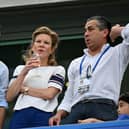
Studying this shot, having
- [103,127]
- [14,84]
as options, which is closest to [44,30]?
[14,84]

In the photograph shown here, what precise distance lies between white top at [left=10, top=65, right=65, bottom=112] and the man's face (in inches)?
15.7

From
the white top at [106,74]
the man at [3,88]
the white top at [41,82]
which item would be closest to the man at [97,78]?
the white top at [106,74]

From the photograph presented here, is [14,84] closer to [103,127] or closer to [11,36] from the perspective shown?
[103,127]

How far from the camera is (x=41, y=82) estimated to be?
5062mm

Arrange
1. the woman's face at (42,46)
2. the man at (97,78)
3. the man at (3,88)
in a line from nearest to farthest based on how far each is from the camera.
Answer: the man at (97,78) < the man at (3,88) < the woman's face at (42,46)

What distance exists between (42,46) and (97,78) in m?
0.66

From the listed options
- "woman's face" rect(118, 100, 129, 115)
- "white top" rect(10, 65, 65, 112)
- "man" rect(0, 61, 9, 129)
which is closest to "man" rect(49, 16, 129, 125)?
"white top" rect(10, 65, 65, 112)

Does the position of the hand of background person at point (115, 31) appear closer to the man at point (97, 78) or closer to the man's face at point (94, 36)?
the man at point (97, 78)

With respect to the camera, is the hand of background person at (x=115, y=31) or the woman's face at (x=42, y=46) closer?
the hand of background person at (x=115, y=31)

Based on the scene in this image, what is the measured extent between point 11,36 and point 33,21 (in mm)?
390

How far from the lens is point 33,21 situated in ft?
28.9

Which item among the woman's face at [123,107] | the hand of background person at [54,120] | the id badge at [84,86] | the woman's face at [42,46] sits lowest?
the hand of background person at [54,120]

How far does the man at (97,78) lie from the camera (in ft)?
15.3

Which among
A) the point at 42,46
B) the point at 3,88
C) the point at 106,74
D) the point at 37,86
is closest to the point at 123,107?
the point at 106,74
